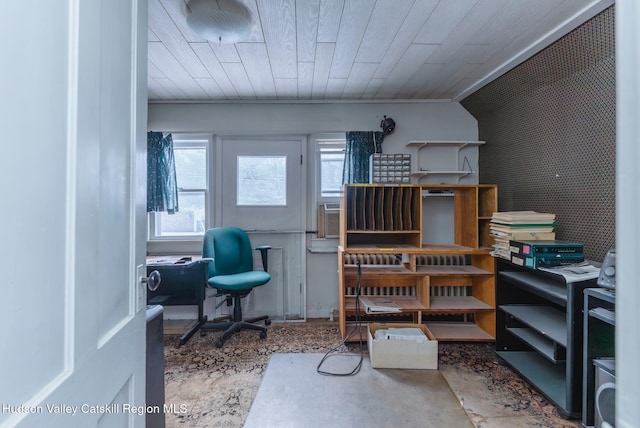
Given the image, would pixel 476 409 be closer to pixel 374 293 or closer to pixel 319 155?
pixel 374 293

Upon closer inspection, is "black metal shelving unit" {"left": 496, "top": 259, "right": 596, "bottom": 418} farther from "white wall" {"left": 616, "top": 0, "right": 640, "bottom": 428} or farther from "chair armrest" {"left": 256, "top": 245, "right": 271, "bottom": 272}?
"chair armrest" {"left": 256, "top": 245, "right": 271, "bottom": 272}

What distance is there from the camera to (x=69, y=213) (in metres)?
0.54

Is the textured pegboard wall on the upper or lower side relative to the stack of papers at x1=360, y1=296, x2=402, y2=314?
upper

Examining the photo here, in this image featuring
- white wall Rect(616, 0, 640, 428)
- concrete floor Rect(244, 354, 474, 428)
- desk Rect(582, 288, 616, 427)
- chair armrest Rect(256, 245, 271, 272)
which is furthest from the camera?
chair armrest Rect(256, 245, 271, 272)

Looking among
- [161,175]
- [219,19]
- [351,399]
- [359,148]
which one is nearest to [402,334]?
[351,399]

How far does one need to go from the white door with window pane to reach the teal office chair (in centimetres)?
21

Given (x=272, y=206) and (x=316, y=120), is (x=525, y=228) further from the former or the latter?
(x=272, y=206)

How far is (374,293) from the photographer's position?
2824mm

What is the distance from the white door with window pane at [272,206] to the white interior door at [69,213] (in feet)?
7.34

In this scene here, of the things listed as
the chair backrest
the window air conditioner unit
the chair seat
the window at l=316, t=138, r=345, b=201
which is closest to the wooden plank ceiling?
the window at l=316, t=138, r=345, b=201

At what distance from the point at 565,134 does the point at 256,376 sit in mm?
2854

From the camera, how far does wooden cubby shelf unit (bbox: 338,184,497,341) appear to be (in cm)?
245

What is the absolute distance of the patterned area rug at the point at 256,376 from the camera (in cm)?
167

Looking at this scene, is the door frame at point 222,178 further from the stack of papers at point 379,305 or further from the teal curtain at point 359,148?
the stack of papers at point 379,305
